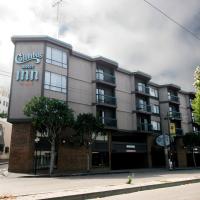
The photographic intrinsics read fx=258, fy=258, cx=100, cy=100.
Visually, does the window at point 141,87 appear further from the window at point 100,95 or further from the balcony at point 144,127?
the window at point 100,95

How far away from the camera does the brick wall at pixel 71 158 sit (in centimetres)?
3111

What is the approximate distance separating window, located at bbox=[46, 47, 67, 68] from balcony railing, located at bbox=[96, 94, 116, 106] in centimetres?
660

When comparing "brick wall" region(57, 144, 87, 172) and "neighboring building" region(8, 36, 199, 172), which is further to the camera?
"brick wall" region(57, 144, 87, 172)

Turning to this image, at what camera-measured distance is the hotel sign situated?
31219 mm

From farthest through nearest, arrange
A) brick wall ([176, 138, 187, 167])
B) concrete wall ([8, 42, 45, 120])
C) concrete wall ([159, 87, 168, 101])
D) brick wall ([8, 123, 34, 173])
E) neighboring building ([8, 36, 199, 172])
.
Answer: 1. concrete wall ([159, 87, 168, 101])
2. brick wall ([176, 138, 187, 167])
3. neighboring building ([8, 36, 199, 172])
4. concrete wall ([8, 42, 45, 120])
5. brick wall ([8, 123, 34, 173])

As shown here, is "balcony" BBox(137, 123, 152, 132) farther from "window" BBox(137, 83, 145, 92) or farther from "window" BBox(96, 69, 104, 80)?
"window" BBox(96, 69, 104, 80)

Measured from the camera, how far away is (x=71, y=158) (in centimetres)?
3194

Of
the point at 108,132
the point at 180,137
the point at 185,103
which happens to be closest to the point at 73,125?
the point at 108,132

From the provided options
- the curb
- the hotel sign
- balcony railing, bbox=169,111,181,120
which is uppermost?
the hotel sign

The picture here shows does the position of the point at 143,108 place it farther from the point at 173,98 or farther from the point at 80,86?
the point at 80,86

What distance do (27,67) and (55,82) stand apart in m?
3.83

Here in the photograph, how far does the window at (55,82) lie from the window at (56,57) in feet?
5.42

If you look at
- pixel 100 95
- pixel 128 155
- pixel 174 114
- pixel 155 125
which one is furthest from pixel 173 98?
pixel 100 95

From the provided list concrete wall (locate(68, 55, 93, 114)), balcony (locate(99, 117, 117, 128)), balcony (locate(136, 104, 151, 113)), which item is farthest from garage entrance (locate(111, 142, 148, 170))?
concrete wall (locate(68, 55, 93, 114))
